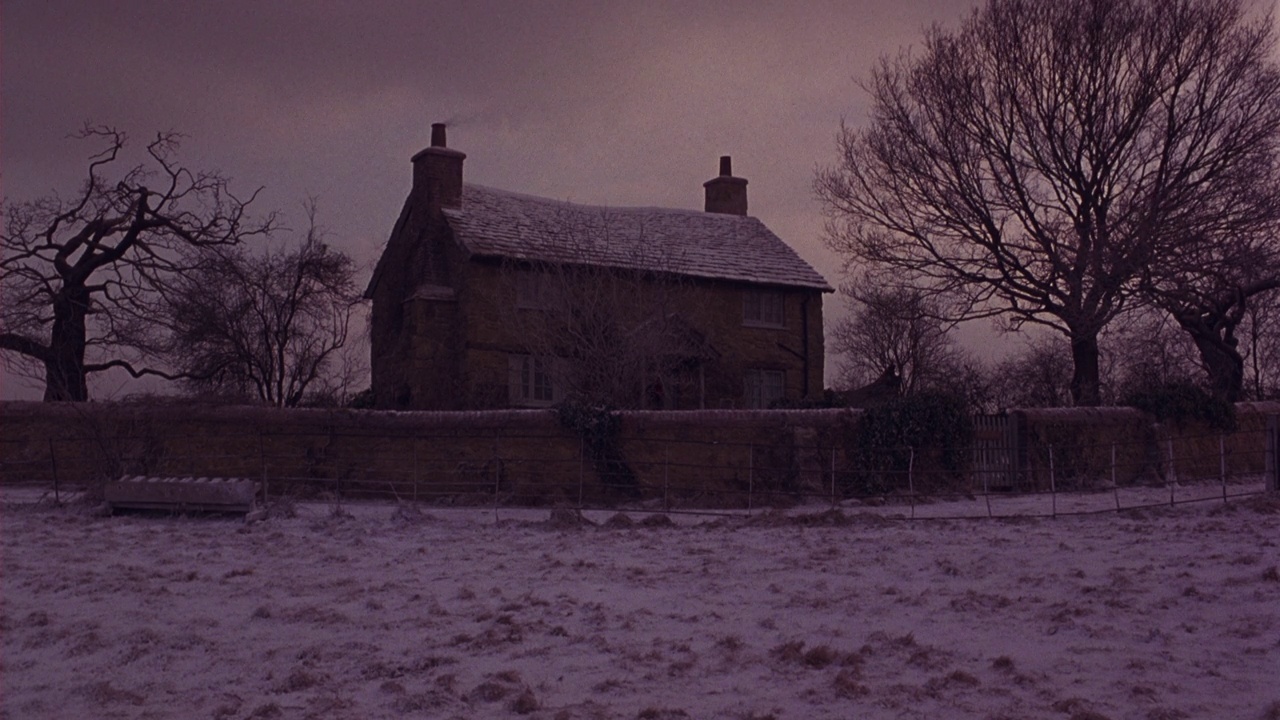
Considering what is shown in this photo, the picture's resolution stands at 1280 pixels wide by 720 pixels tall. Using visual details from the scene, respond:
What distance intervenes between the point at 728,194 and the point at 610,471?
758 inches

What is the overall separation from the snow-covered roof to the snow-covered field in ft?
40.9

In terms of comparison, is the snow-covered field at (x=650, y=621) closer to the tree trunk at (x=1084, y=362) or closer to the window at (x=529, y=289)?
the tree trunk at (x=1084, y=362)

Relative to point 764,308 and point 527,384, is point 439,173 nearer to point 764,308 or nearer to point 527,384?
point 527,384

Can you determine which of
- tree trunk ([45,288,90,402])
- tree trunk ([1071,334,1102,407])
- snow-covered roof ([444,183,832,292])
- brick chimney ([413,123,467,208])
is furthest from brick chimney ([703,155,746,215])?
tree trunk ([45,288,90,402])

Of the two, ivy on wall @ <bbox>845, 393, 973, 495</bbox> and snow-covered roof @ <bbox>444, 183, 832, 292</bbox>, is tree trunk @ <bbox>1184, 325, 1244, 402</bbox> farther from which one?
ivy on wall @ <bbox>845, 393, 973, 495</bbox>

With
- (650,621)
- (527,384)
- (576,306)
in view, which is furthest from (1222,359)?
(650,621)

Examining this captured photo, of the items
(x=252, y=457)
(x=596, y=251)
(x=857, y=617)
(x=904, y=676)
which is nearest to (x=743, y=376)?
(x=596, y=251)

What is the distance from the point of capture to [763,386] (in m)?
31.0

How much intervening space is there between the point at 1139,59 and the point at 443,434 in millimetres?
17094

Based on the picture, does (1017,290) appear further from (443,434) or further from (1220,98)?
(443,434)

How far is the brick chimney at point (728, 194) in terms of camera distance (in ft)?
119

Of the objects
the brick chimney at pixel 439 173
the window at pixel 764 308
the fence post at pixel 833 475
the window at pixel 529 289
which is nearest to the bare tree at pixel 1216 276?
the fence post at pixel 833 475

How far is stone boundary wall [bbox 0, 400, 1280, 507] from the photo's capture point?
1881 centimetres

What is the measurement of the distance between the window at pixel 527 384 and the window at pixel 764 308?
19.7 feet
